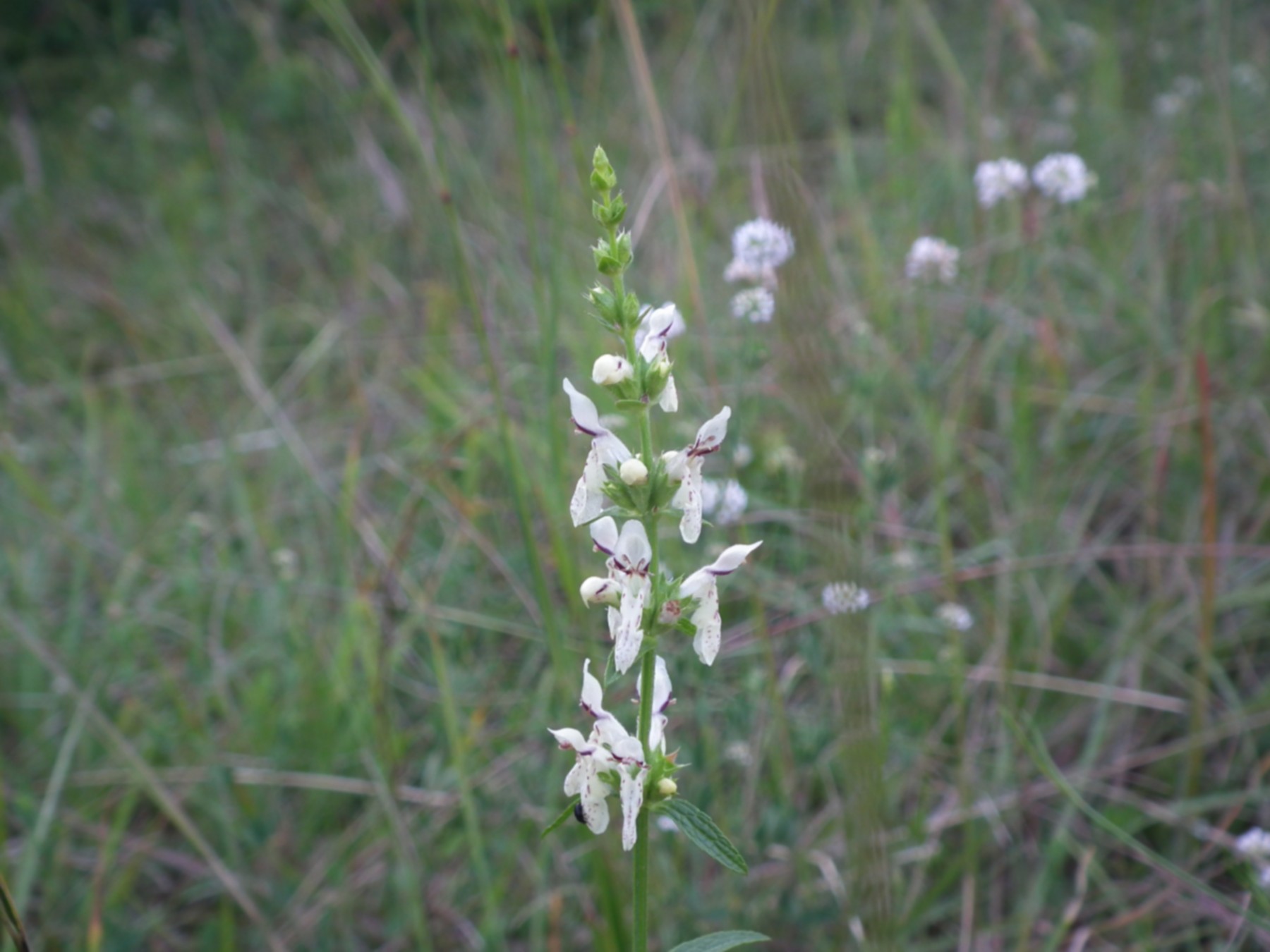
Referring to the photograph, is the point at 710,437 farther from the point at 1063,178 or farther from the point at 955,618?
the point at 1063,178

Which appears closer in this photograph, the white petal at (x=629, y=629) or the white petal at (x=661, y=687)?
the white petal at (x=629, y=629)

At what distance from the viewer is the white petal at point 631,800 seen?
1009 millimetres

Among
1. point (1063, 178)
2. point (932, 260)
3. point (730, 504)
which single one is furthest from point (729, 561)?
point (1063, 178)

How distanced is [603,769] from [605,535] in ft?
0.88

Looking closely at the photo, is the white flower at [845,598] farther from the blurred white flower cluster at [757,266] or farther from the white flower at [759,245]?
the white flower at [759,245]

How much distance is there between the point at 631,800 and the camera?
1037mm

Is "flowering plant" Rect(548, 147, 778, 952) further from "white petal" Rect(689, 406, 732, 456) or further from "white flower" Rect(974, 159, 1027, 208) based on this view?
"white flower" Rect(974, 159, 1027, 208)

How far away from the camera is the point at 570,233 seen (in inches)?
146

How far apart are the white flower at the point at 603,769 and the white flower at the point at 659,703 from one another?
1.6 inches

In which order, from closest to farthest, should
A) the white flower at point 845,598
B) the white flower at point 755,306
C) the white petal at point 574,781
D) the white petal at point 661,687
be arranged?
1. the white flower at point 845,598
2. the white petal at point 574,781
3. the white petal at point 661,687
4. the white flower at point 755,306

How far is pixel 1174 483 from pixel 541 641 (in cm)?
181

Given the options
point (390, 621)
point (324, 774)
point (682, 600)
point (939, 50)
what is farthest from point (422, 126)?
point (682, 600)

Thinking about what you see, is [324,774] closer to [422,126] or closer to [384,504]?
[384,504]

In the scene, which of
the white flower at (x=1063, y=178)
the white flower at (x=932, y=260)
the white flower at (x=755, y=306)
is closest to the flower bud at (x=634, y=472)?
the white flower at (x=755, y=306)
